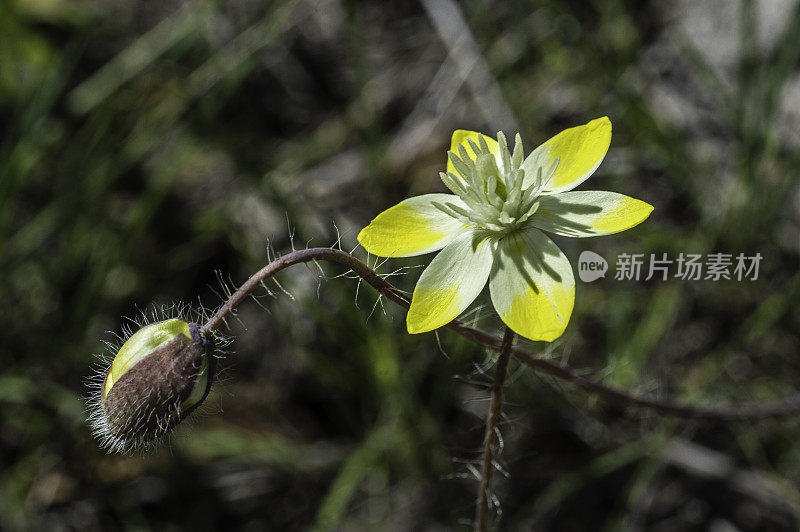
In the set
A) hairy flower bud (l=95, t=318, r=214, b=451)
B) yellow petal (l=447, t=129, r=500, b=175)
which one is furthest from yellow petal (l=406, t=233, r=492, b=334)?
hairy flower bud (l=95, t=318, r=214, b=451)

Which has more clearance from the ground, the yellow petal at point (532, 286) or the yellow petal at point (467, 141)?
the yellow petal at point (467, 141)

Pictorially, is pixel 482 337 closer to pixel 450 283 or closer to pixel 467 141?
pixel 450 283

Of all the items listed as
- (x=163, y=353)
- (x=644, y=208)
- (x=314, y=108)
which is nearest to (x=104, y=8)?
(x=314, y=108)

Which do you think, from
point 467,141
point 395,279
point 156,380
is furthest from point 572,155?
point 395,279

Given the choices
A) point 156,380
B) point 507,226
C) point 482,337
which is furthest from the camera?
point 482,337

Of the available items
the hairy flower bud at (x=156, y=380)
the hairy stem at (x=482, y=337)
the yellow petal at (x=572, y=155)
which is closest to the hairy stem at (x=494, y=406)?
the hairy stem at (x=482, y=337)

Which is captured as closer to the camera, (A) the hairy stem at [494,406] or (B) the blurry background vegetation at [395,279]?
(A) the hairy stem at [494,406]

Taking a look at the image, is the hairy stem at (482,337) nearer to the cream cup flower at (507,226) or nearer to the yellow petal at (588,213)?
the cream cup flower at (507,226)
